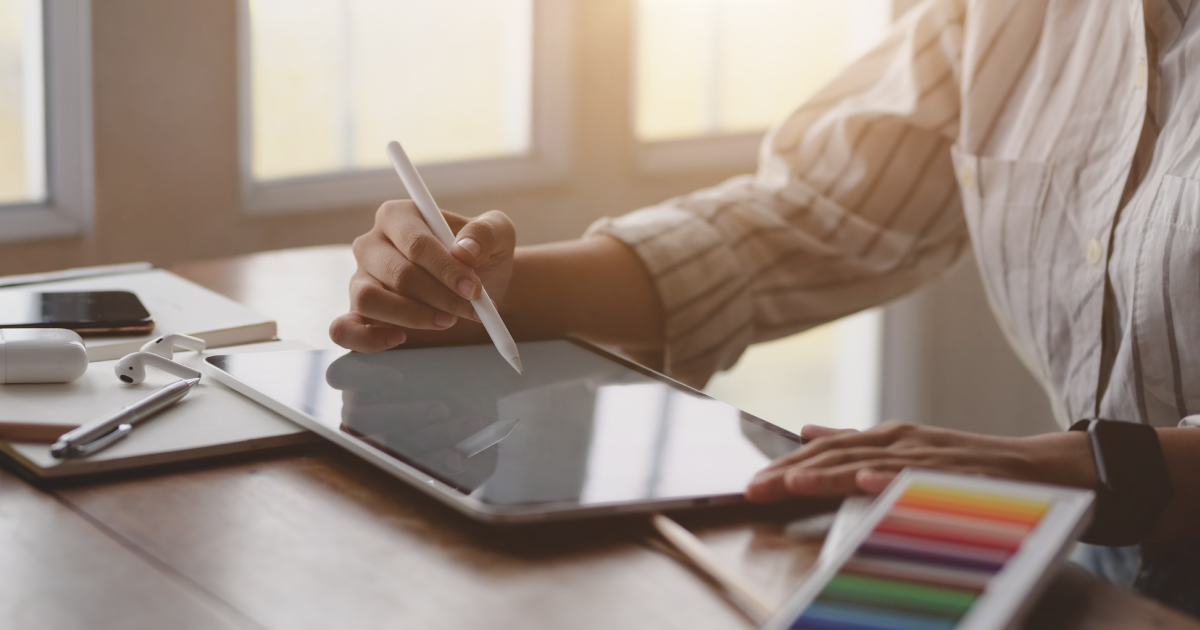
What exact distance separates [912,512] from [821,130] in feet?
2.13

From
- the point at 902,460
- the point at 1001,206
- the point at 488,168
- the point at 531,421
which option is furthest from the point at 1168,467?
the point at 488,168

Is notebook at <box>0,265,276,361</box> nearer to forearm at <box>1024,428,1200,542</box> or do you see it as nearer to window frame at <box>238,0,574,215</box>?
forearm at <box>1024,428,1200,542</box>

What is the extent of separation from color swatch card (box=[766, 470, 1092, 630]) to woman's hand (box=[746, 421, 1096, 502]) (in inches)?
2.5

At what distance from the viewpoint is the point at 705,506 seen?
458mm

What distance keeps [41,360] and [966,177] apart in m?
0.71

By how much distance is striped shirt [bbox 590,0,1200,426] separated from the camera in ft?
2.32

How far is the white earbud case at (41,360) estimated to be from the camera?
0.57 metres

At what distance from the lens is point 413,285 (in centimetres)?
64

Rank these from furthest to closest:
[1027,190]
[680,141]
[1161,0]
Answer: [680,141], [1027,190], [1161,0]

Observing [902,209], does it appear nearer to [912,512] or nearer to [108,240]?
[912,512]

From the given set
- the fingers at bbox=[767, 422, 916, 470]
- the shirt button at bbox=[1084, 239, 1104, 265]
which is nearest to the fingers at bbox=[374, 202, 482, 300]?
the fingers at bbox=[767, 422, 916, 470]

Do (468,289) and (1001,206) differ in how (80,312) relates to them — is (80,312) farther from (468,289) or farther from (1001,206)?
(1001,206)

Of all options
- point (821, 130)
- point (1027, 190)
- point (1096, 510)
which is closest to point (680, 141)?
point (821, 130)

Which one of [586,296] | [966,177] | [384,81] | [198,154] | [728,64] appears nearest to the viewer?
[586,296]
